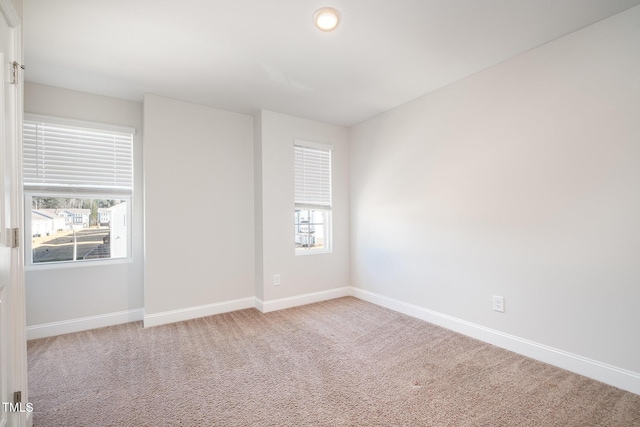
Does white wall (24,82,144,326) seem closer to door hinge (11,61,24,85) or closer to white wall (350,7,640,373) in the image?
door hinge (11,61,24,85)

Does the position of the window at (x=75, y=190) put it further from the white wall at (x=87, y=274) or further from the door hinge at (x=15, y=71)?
the door hinge at (x=15, y=71)

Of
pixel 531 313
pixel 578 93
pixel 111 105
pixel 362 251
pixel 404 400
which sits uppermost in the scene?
pixel 111 105

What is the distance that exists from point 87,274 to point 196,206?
51.4 inches

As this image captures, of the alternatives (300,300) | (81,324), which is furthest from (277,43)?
(81,324)

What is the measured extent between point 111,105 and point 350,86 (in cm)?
268

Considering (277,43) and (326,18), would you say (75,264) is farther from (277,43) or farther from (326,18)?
(326,18)

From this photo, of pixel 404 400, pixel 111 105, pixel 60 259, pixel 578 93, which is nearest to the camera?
Result: pixel 404 400

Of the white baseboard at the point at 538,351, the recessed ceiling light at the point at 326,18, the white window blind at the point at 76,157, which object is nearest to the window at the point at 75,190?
the white window blind at the point at 76,157

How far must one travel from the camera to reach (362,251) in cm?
410

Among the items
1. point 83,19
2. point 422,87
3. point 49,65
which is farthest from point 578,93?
point 49,65

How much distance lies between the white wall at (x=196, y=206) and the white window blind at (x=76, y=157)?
0.39 m

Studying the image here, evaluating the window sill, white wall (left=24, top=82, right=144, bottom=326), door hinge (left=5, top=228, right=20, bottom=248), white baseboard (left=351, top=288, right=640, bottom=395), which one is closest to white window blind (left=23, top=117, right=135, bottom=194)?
white wall (left=24, top=82, right=144, bottom=326)

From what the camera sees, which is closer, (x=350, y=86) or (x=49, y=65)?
(x=49, y=65)

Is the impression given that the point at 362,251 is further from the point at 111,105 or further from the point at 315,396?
the point at 111,105
